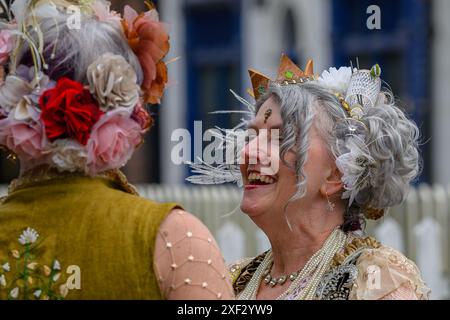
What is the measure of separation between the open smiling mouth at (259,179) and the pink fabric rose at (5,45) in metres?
0.85

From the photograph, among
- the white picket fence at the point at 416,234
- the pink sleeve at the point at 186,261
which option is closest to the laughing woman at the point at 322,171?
the pink sleeve at the point at 186,261

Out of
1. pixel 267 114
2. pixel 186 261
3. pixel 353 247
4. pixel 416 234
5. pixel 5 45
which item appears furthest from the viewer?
pixel 416 234

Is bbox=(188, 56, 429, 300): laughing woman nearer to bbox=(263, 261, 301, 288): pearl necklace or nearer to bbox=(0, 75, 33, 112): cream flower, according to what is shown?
bbox=(263, 261, 301, 288): pearl necklace

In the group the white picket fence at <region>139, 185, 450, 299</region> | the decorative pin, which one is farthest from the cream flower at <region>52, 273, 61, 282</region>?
the white picket fence at <region>139, 185, 450, 299</region>

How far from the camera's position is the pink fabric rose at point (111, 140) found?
2.15 meters

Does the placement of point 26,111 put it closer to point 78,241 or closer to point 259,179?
point 78,241

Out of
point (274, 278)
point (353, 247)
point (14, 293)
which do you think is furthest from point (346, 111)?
point (14, 293)

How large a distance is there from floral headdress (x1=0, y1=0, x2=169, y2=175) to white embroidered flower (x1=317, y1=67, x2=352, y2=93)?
2.63ft

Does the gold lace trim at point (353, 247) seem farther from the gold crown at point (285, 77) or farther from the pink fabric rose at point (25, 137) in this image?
the pink fabric rose at point (25, 137)

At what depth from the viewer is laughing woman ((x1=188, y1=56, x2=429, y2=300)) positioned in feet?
9.18

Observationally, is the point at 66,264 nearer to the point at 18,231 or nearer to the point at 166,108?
the point at 18,231

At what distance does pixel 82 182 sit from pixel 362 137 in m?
0.92

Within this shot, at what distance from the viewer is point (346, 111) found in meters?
2.86
